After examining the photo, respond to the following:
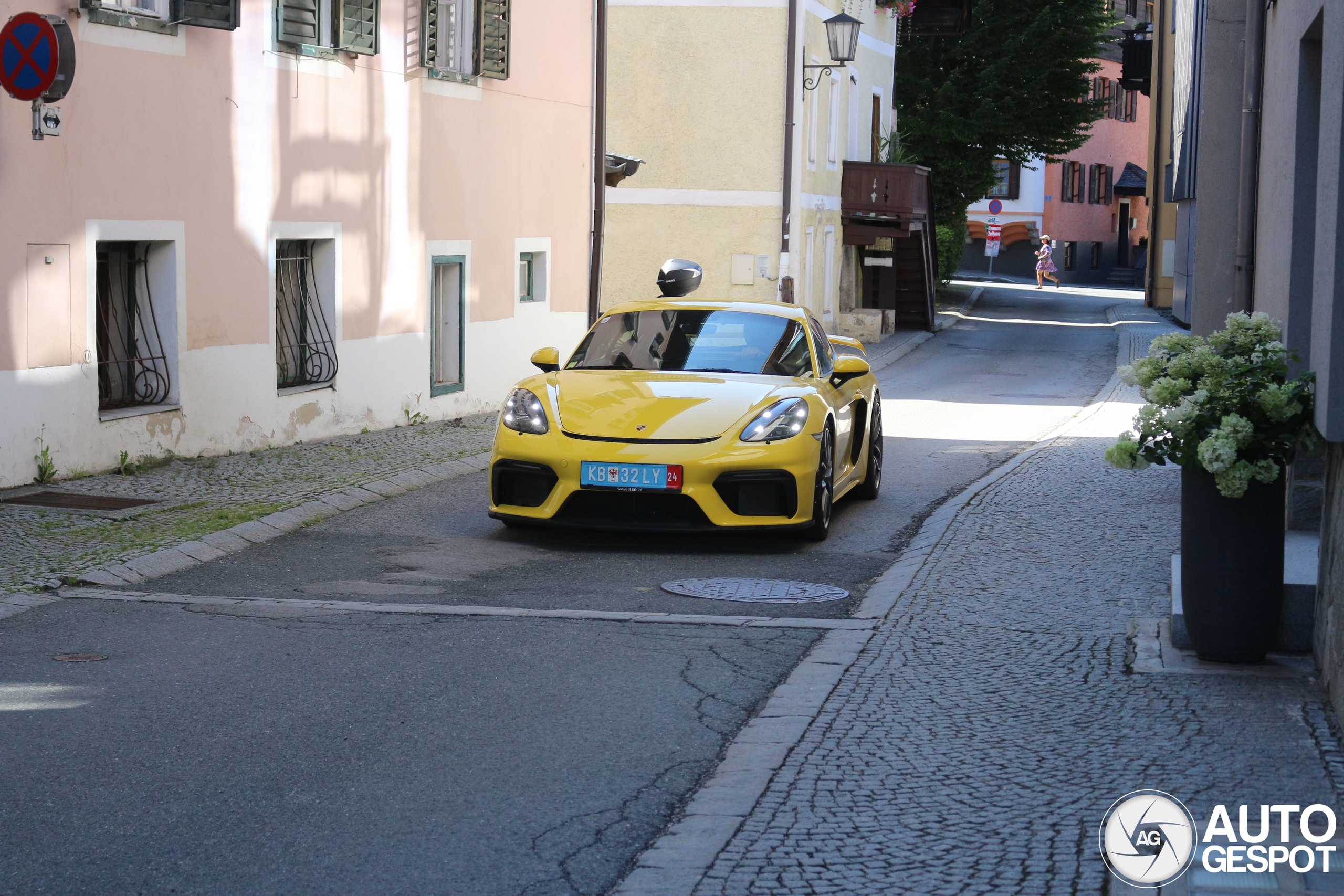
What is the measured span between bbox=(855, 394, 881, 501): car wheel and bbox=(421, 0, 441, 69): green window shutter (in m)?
6.80

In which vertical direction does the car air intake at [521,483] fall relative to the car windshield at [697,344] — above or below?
below

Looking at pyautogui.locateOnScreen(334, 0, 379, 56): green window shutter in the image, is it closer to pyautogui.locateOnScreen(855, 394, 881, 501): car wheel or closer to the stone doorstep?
pyautogui.locateOnScreen(855, 394, 881, 501): car wheel

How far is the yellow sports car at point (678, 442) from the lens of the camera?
911cm

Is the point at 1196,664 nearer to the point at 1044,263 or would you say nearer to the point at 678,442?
the point at 678,442

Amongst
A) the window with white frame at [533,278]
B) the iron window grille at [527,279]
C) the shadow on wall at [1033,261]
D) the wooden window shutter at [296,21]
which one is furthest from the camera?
the shadow on wall at [1033,261]

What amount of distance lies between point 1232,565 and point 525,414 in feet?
15.6

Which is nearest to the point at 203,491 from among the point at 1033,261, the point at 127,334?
the point at 127,334

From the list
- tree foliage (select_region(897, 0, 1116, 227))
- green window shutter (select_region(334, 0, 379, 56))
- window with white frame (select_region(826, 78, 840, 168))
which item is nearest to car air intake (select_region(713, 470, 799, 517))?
green window shutter (select_region(334, 0, 379, 56))

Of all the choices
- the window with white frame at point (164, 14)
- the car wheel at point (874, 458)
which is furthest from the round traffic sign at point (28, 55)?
the car wheel at point (874, 458)

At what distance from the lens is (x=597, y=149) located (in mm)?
20922

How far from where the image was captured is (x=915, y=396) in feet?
72.6

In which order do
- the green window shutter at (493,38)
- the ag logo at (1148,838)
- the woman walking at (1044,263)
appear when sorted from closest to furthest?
the ag logo at (1148,838)
the green window shutter at (493,38)
the woman walking at (1044,263)

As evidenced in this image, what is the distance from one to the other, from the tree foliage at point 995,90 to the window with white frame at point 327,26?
2814 centimetres

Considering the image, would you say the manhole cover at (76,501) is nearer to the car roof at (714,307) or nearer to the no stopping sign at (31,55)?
the no stopping sign at (31,55)
